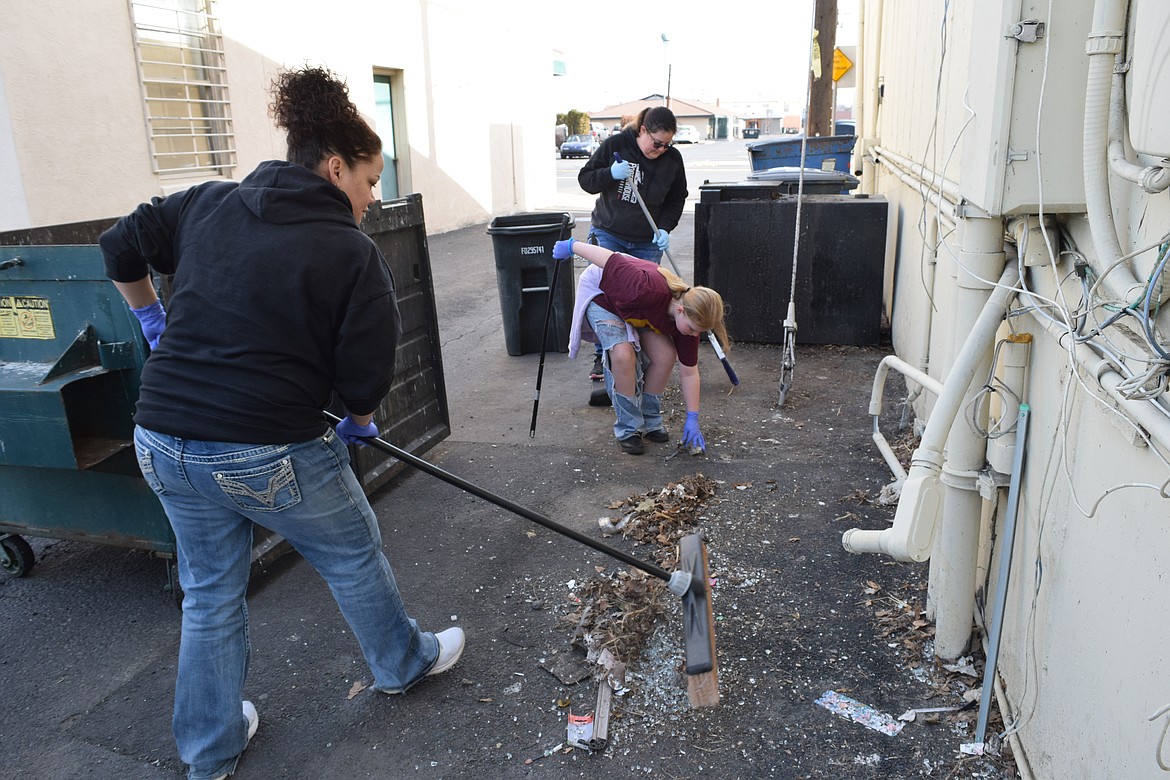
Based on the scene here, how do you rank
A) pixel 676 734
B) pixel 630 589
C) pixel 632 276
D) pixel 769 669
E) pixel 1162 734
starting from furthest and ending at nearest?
pixel 632 276 < pixel 630 589 < pixel 769 669 < pixel 676 734 < pixel 1162 734

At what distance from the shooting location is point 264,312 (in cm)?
238

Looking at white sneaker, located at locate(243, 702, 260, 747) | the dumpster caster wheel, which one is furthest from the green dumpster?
white sneaker, located at locate(243, 702, 260, 747)

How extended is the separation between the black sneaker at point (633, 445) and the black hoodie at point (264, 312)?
2839 millimetres

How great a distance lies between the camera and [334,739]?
288 centimetres

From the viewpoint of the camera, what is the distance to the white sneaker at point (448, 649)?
3166 mm

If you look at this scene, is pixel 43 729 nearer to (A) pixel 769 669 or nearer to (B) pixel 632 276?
(A) pixel 769 669

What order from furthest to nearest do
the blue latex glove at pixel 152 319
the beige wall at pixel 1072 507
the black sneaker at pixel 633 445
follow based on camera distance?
the black sneaker at pixel 633 445 < the blue latex glove at pixel 152 319 < the beige wall at pixel 1072 507

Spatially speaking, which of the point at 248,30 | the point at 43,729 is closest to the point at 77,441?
the point at 43,729

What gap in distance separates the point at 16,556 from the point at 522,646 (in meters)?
2.45

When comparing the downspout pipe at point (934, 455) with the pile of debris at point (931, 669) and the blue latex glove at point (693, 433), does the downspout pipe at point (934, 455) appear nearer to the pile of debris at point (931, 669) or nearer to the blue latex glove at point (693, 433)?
the pile of debris at point (931, 669)

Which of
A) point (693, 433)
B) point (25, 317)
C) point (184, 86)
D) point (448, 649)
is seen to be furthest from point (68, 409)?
point (184, 86)

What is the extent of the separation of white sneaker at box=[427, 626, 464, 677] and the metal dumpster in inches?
41.4

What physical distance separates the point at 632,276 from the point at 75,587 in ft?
10.3

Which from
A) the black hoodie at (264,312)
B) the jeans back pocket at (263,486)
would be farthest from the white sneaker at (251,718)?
the black hoodie at (264,312)
